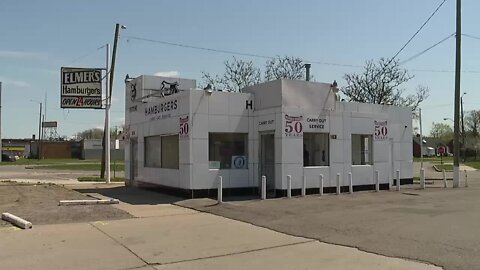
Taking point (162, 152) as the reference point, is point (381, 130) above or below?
above

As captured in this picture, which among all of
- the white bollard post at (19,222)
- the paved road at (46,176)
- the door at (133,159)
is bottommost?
the paved road at (46,176)

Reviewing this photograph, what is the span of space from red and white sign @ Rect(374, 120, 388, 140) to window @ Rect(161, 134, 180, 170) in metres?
8.66

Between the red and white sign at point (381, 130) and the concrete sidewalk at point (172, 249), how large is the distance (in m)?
11.4

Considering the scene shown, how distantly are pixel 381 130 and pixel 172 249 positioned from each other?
15.2 meters

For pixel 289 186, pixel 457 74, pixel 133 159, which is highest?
pixel 457 74

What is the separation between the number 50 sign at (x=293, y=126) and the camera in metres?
19.0

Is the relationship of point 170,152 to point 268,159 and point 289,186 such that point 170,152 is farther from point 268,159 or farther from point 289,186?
point 289,186

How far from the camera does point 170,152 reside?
837 inches

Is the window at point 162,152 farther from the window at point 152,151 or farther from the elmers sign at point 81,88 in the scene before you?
the elmers sign at point 81,88

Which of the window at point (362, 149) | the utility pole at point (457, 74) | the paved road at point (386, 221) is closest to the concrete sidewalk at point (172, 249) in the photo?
the paved road at point (386, 221)

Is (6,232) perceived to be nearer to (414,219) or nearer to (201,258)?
(201,258)

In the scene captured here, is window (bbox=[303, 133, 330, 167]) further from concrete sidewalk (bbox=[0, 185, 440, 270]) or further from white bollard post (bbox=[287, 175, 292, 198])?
concrete sidewalk (bbox=[0, 185, 440, 270])

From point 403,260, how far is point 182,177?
12146 millimetres

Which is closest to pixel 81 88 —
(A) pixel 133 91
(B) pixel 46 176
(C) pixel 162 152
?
(A) pixel 133 91
